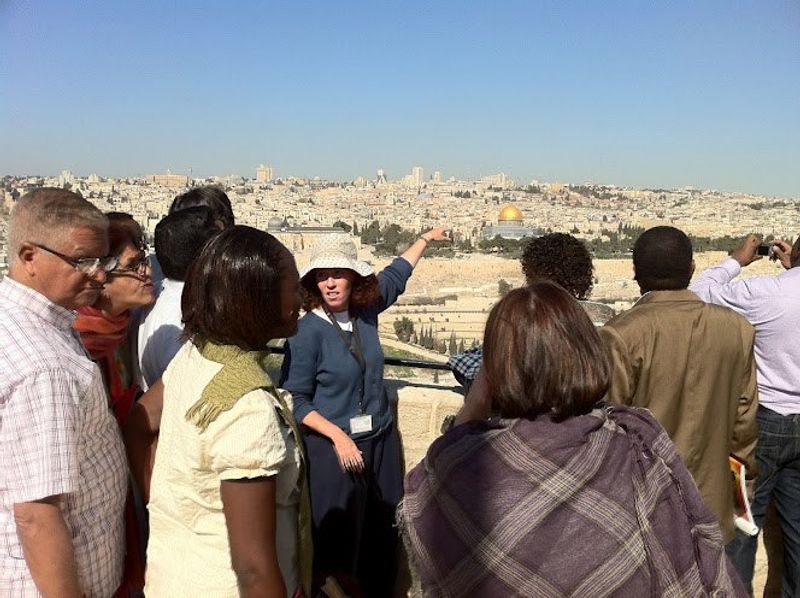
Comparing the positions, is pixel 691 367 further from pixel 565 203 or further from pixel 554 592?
pixel 565 203

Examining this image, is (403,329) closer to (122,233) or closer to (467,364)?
(467,364)

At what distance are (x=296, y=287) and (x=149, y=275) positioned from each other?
615 mm

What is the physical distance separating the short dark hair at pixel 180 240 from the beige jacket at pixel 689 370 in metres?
1.22

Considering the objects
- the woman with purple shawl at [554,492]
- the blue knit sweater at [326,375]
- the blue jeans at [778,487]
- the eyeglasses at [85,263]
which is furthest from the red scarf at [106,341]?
the blue jeans at [778,487]

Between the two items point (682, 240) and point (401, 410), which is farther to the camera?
point (401, 410)

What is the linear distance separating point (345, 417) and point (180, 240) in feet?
2.50

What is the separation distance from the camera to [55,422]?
130 centimetres

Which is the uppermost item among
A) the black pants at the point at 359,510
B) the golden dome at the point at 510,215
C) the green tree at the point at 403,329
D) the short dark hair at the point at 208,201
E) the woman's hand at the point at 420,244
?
the short dark hair at the point at 208,201

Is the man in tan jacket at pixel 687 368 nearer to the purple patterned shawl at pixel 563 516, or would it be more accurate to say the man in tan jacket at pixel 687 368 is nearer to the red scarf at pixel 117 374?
the purple patterned shawl at pixel 563 516

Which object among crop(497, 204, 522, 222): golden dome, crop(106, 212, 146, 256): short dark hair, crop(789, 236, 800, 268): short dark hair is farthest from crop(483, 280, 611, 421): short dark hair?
crop(497, 204, 522, 222): golden dome

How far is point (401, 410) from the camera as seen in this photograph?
2.57m

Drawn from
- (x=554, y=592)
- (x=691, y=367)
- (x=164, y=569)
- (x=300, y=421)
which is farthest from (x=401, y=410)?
(x=554, y=592)

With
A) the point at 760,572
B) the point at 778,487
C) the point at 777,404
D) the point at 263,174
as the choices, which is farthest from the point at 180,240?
the point at 263,174

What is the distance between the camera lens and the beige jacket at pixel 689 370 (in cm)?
190
